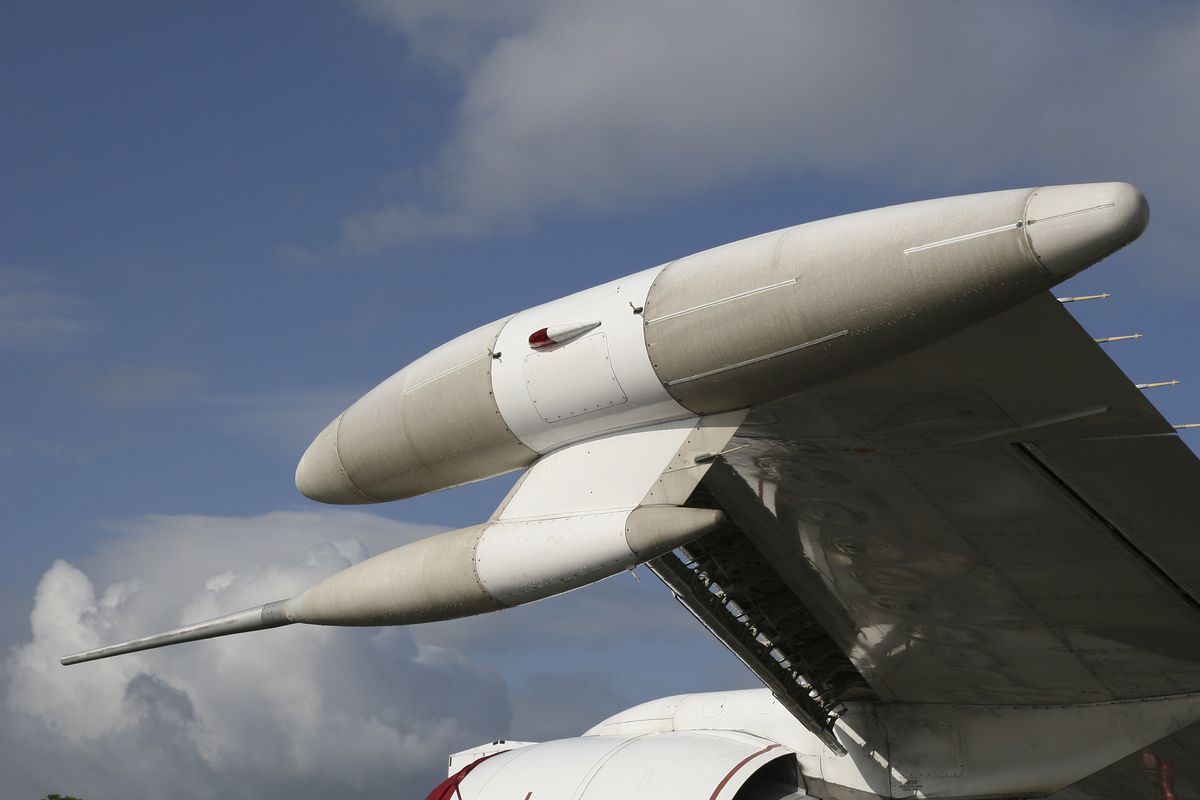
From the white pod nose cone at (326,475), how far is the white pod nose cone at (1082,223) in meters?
5.99

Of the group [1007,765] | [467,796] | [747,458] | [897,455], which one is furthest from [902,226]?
[467,796]

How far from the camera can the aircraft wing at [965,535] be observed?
25.7 ft

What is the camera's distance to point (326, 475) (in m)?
10.7

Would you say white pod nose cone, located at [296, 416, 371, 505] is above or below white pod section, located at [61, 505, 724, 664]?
above

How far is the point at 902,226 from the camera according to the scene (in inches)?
277

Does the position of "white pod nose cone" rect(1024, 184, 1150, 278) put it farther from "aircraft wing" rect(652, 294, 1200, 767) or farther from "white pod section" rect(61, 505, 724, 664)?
"white pod section" rect(61, 505, 724, 664)

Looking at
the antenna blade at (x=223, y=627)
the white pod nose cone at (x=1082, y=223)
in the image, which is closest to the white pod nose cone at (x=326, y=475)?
the antenna blade at (x=223, y=627)

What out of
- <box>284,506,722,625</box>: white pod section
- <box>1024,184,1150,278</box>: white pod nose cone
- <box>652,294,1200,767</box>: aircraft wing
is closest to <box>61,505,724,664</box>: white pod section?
<box>284,506,722,625</box>: white pod section

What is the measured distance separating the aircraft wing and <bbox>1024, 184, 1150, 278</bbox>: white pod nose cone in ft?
1.66

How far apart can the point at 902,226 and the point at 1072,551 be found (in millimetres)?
3667

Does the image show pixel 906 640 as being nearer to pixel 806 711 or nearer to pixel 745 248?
pixel 806 711

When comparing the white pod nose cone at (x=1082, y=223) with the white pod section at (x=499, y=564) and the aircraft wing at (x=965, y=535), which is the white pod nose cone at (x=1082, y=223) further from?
the white pod section at (x=499, y=564)

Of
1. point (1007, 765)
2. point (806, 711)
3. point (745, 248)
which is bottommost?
point (1007, 765)

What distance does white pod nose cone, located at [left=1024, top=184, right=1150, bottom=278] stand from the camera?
252 inches
